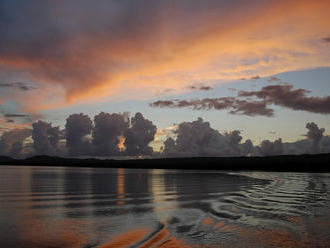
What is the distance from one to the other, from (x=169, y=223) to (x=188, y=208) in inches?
214


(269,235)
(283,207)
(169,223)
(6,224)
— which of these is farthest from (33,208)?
(283,207)

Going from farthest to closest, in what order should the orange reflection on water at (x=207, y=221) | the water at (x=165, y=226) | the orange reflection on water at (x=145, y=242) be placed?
1. the orange reflection on water at (x=207, y=221)
2. the water at (x=165, y=226)
3. the orange reflection on water at (x=145, y=242)

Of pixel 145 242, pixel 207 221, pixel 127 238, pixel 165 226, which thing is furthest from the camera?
pixel 207 221

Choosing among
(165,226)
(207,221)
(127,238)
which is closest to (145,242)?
(127,238)

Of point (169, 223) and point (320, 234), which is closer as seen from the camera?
point (320, 234)

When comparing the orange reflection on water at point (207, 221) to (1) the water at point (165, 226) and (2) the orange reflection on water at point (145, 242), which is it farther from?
(2) the orange reflection on water at point (145, 242)

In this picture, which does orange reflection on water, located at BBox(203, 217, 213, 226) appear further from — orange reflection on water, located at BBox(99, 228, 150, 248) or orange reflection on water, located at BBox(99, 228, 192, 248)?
orange reflection on water, located at BBox(99, 228, 150, 248)

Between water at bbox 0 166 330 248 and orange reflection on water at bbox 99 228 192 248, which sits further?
water at bbox 0 166 330 248

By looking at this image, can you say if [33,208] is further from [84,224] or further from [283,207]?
[283,207]

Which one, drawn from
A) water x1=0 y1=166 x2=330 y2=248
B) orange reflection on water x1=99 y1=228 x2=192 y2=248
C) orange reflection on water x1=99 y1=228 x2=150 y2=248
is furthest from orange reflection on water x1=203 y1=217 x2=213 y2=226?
orange reflection on water x1=99 y1=228 x2=150 y2=248

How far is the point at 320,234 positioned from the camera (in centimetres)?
1271

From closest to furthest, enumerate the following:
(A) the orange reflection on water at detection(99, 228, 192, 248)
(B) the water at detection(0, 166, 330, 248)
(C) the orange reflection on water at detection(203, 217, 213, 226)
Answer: (A) the orange reflection on water at detection(99, 228, 192, 248) < (B) the water at detection(0, 166, 330, 248) < (C) the orange reflection on water at detection(203, 217, 213, 226)

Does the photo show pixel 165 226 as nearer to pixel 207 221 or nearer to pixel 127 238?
pixel 207 221

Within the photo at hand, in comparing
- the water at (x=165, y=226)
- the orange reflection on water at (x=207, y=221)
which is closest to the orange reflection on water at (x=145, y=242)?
the water at (x=165, y=226)
